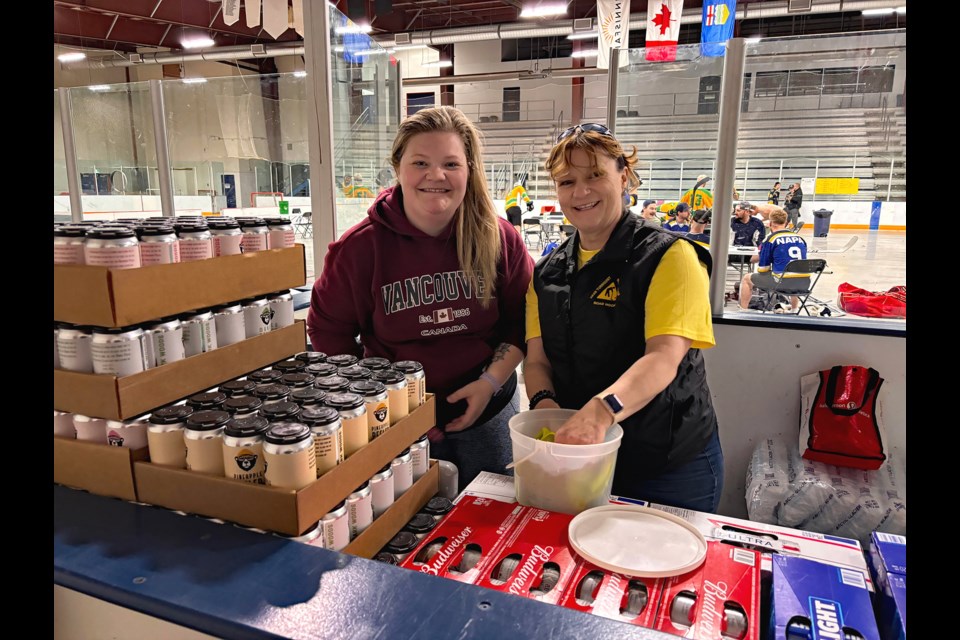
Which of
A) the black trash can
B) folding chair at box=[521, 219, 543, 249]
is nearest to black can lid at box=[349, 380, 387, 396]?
the black trash can

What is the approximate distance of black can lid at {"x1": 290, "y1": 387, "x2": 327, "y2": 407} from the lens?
1156 millimetres

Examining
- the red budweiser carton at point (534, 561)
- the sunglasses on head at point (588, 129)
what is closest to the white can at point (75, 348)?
the red budweiser carton at point (534, 561)

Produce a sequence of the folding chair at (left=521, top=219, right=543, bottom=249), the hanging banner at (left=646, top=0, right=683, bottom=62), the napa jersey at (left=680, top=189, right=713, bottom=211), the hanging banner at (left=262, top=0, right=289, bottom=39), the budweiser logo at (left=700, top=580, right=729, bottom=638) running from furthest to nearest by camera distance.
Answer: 1. the folding chair at (left=521, top=219, right=543, bottom=249)
2. the hanging banner at (left=646, top=0, right=683, bottom=62)
3. the hanging banner at (left=262, top=0, right=289, bottom=39)
4. the napa jersey at (left=680, top=189, right=713, bottom=211)
5. the budweiser logo at (left=700, top=580, right=729, bottom=638)

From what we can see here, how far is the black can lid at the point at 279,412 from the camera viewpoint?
3.54ft

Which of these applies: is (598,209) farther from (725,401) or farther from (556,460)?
(725,401)

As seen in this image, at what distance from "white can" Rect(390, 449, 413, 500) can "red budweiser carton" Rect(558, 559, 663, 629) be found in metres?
0.41

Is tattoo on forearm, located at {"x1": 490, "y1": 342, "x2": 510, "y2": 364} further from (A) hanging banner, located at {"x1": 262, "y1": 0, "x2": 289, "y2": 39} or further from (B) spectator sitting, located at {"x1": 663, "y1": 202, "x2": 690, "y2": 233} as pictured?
(A) hanging banner, located at {"x1": 262, "y1": 0, "x2": 289, "y2": 39}

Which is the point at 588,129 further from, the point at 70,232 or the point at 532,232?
the point at 532,232

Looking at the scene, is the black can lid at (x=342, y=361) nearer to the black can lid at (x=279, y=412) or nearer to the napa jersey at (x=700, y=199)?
the black can lid at (x=279, y=412)

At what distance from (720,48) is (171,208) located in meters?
4.96

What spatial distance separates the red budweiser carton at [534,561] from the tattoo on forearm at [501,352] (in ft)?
2.31

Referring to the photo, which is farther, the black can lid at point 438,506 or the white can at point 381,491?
the black can lid at point 438,506

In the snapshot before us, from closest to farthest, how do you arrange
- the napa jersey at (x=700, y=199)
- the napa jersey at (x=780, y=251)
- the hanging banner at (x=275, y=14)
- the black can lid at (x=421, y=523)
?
the black can lid at (x=421, y=523) → the napa jersey at (x=700, y=199) → the hanging banner at (x=275, y=14) → the napa jersey at (x=780, y=251)

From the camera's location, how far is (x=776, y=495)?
9.21ft
